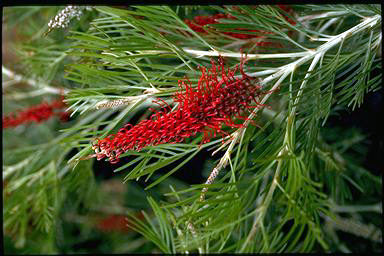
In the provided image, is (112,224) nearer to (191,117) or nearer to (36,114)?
(36,114)

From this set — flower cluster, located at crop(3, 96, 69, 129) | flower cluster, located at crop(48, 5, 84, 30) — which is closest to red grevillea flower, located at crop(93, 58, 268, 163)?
flower cluster, located at crop(48, 5, 84, 30)

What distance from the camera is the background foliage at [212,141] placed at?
48 cm

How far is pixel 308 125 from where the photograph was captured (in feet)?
1.76

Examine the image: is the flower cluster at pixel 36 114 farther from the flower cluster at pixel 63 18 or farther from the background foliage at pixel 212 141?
the flower cluster at pixel 63 18

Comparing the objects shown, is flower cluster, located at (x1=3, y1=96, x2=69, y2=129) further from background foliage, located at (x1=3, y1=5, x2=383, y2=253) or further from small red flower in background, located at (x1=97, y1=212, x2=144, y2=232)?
small red flower in background, located at (x1=97, y1=212, x2=144, y2=232)

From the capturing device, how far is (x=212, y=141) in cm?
50

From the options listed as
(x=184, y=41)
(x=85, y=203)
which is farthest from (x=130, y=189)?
(x=184, y=41)

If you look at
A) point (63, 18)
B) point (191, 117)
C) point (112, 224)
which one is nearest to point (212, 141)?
point (191, 117)

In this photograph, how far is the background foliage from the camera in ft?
1.58

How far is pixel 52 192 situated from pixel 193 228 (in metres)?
0.40

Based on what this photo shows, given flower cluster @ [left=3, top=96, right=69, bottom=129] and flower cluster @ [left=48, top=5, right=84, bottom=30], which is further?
flower cluster @ [left=3, top=96, right=69, bottom=129]

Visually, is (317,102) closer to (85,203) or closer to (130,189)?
(85,203)

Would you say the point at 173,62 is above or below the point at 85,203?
above

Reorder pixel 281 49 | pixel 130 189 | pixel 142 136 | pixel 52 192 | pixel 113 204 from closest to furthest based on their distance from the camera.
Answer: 1. pixel 142 136
2. pixel 281 49
3. pixel 52 192
4. pixel 130 189
5. pixel 113 204
